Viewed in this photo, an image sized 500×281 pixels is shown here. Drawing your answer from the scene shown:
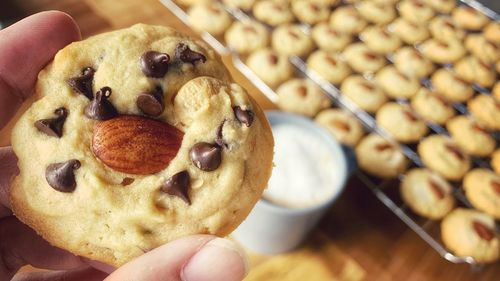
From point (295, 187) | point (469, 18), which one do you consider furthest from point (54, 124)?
point (469, 18)

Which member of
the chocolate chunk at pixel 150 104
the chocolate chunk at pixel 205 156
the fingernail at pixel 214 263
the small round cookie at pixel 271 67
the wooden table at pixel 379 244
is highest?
the chocolate chunk at pixel 150 104

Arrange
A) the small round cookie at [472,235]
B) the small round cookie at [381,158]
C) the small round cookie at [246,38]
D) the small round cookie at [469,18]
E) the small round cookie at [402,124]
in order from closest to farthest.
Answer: the small round cookie at [472,235] → the small round cookie at [381,158] → the small round cookie at [402,124] → the small round cookie at [246,38] → the small round cookie at [469,18]

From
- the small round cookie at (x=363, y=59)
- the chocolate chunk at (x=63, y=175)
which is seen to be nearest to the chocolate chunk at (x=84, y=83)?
the chocolate chunk at (x=63, y=175)

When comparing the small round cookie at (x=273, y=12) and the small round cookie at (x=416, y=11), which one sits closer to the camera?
the small round cookie at (x=273, y=12)

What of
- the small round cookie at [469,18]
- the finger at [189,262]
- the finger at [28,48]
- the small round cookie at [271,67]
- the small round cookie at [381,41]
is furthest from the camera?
the small round cookie at [469,18]

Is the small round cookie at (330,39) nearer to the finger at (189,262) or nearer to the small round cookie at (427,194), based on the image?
the small round cookie at (427,194)

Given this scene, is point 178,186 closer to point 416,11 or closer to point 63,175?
point 63,175

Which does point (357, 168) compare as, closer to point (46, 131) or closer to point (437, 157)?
point (437, 157)
